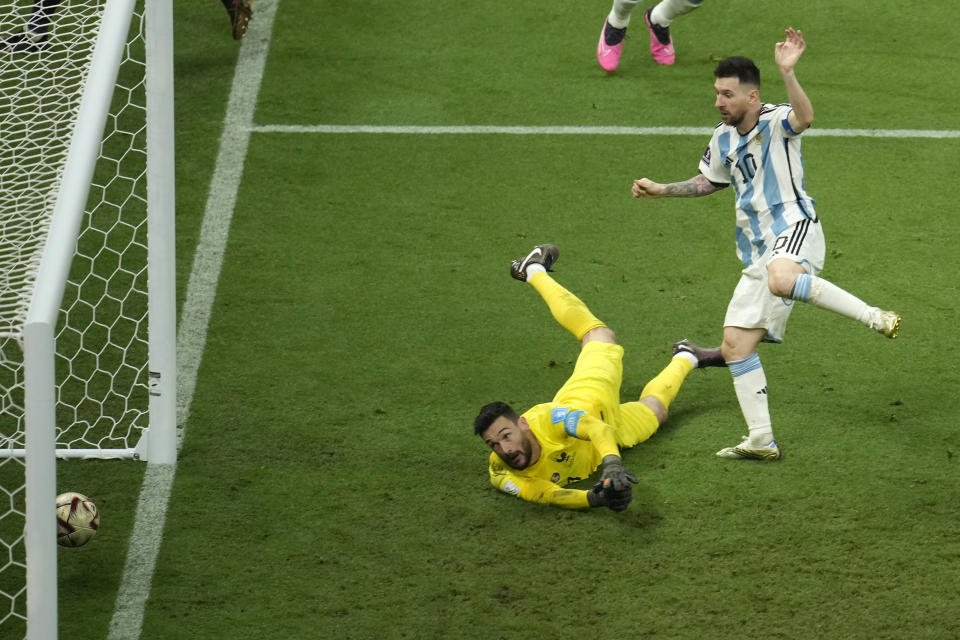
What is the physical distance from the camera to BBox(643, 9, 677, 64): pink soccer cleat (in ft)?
26.1

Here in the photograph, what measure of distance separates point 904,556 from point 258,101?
468 centimetres

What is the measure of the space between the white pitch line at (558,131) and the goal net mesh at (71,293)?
97 cm

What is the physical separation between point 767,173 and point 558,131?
266 centimetres

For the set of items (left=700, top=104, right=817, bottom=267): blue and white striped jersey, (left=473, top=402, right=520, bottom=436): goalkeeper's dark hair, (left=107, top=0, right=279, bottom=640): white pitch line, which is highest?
(left=700, top=104, right=817, bottom=267): blue and white striped jersey

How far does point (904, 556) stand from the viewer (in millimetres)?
4523

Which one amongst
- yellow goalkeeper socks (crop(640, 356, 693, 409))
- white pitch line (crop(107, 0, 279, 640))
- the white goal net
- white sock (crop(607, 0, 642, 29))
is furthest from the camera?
white sock (crop(607, 0, 642, 29))

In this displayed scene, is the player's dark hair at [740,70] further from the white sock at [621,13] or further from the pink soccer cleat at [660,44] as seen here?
the pink soccer cleat at [660,44]

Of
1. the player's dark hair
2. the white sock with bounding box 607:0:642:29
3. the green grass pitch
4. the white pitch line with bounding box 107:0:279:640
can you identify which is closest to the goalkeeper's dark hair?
the green grass pitch

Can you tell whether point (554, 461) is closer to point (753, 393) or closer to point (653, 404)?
point (653, 404)

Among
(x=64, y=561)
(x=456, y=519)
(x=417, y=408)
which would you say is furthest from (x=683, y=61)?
(x=64, y=561)

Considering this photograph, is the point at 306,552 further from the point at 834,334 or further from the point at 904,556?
the point at 834,334

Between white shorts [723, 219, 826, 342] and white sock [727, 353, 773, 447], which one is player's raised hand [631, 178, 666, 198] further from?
white sock [727, 353, 773, 447]

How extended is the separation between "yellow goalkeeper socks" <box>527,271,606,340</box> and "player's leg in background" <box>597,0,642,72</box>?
276 cm

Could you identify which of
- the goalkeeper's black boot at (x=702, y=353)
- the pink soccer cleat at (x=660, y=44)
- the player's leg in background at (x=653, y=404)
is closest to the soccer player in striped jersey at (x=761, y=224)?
the player's leg in background at (x=653, y=404)
